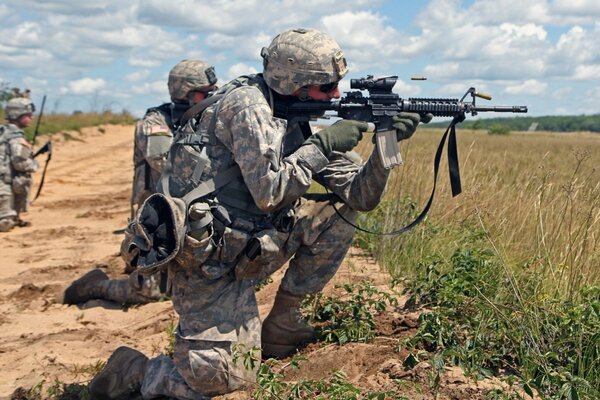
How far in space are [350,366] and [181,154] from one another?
1374mm

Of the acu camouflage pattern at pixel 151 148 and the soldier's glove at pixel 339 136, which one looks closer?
the soldier's glove at pixel 339 136

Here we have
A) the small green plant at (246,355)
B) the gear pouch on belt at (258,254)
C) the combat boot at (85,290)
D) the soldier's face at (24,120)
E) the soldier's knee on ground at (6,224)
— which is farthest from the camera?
the soldier's face at (24,120)

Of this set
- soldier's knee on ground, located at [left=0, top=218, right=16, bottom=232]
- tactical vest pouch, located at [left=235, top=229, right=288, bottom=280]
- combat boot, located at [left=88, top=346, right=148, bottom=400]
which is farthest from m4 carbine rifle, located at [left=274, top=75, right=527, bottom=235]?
soldier's knee on ground, located at [left=0, top=218, right=16, bottom=232]

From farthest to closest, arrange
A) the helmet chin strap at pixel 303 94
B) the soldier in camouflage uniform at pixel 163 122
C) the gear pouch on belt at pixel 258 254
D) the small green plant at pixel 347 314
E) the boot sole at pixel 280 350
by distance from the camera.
Result: 1. the soldier in camouflage uniform at pixel 163 122
2. the boot sole at pixel 280 350
3. the small green plant at pixel 347 314
4. the helmet chin strap at pixel 303 94
5. the gear pouch on belt at pixel 258 254

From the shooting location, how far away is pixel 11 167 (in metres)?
9.95

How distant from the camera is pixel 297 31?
4.14 meters

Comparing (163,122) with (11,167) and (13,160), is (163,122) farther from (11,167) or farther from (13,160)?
(11,167)

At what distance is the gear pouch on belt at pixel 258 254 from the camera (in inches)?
156

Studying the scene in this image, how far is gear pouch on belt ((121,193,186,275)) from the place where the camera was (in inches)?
149

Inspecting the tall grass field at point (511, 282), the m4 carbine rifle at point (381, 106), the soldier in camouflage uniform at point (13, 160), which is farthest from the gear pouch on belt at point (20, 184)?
the m4 carbine rifle at point (381, 106)

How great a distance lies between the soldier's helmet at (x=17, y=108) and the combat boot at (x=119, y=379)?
21.0 ft

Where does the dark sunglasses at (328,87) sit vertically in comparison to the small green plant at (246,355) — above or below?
above

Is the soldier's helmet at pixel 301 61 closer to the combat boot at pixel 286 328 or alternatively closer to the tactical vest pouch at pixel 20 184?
the combat boot at pixel 286 328

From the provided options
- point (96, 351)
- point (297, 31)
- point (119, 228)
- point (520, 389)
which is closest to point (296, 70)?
point (297, 31)
